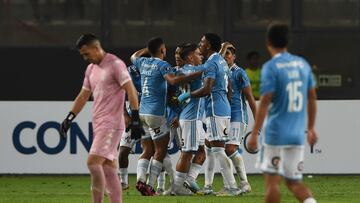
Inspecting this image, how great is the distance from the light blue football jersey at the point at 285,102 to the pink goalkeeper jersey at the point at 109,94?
2.11 meters

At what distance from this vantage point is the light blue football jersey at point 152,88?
18906 mm

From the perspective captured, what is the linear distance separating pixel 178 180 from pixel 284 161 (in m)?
5.78

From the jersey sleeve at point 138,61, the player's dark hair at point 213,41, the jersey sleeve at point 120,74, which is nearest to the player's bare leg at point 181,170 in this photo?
the jersey sleeve at point 138,61

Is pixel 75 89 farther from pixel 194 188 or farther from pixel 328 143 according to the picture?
pixel 194 188

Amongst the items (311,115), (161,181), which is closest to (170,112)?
(161,181)

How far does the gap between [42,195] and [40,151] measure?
4.53 metres

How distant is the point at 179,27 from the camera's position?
23.7 metres

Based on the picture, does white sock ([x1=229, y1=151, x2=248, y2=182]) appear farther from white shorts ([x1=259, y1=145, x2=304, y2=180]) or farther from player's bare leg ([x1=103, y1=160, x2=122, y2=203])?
white shorts ([x1=259, y1=145, x2=304, y2=180])

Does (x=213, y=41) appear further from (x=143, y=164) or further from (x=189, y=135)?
(x=143, y=164)

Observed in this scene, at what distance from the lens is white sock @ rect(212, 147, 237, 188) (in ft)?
60.7

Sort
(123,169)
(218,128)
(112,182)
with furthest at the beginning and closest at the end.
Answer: (123,169) → (218,128) → (112,182)

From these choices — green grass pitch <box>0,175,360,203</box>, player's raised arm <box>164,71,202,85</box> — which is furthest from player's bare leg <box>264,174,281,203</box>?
player's raised arm <box>164,71,202,85</box>

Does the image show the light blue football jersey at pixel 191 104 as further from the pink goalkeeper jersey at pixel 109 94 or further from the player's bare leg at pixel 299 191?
the player's bare leg at pixel 299 191

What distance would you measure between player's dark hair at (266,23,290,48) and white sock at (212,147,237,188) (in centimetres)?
538
